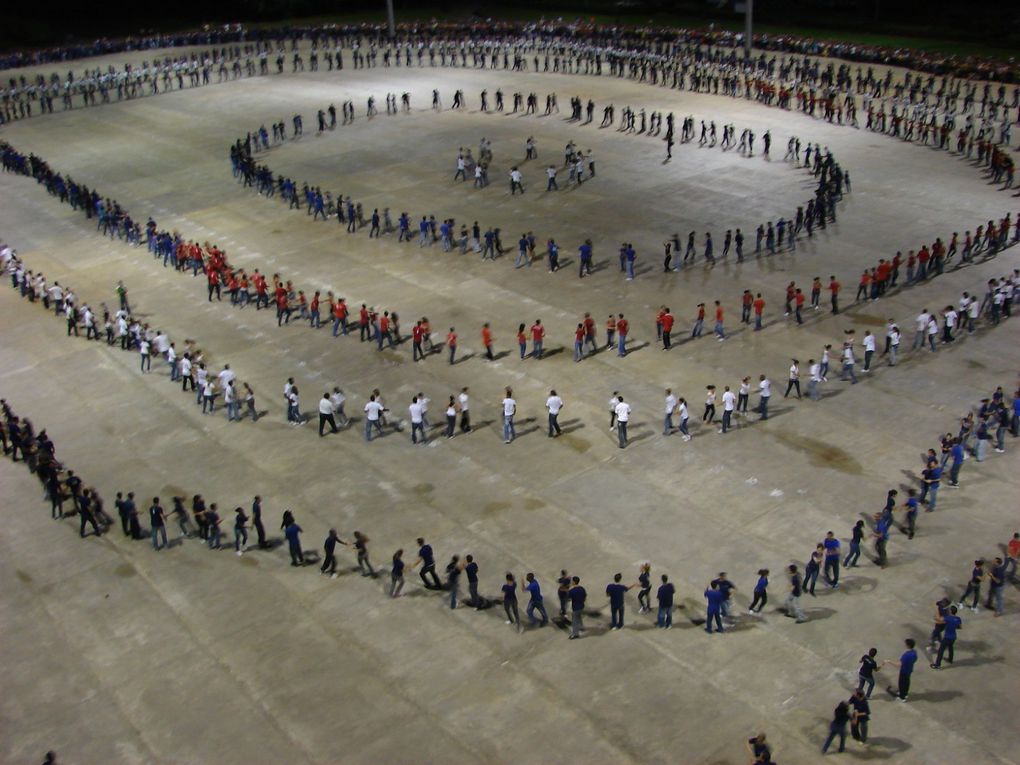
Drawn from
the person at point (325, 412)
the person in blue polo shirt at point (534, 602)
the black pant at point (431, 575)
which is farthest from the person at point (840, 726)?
the person at point (325, 412)

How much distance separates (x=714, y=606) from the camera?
58.0 ft

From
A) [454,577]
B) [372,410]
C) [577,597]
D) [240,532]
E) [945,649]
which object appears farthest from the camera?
[372,410]

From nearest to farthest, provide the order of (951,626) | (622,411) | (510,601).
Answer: (951,626) → (510,601) → (622,411)

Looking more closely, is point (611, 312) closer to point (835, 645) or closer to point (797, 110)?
point (835, 645)

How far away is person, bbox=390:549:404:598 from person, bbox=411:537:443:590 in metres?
0.26

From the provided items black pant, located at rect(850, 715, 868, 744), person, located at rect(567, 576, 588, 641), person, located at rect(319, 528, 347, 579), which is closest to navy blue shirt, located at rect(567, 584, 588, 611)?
person, located at rect(567, 576, 588, 641)

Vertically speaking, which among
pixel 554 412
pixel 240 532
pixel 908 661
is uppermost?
pixel 554 412

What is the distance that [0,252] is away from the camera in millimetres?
39844

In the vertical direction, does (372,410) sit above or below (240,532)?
above

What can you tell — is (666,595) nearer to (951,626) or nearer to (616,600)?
(616,600)

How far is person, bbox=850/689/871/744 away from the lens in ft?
49.2

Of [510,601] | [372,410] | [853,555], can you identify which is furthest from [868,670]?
[372,410]

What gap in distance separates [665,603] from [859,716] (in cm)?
394

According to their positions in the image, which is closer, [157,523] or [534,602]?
[534,602]
